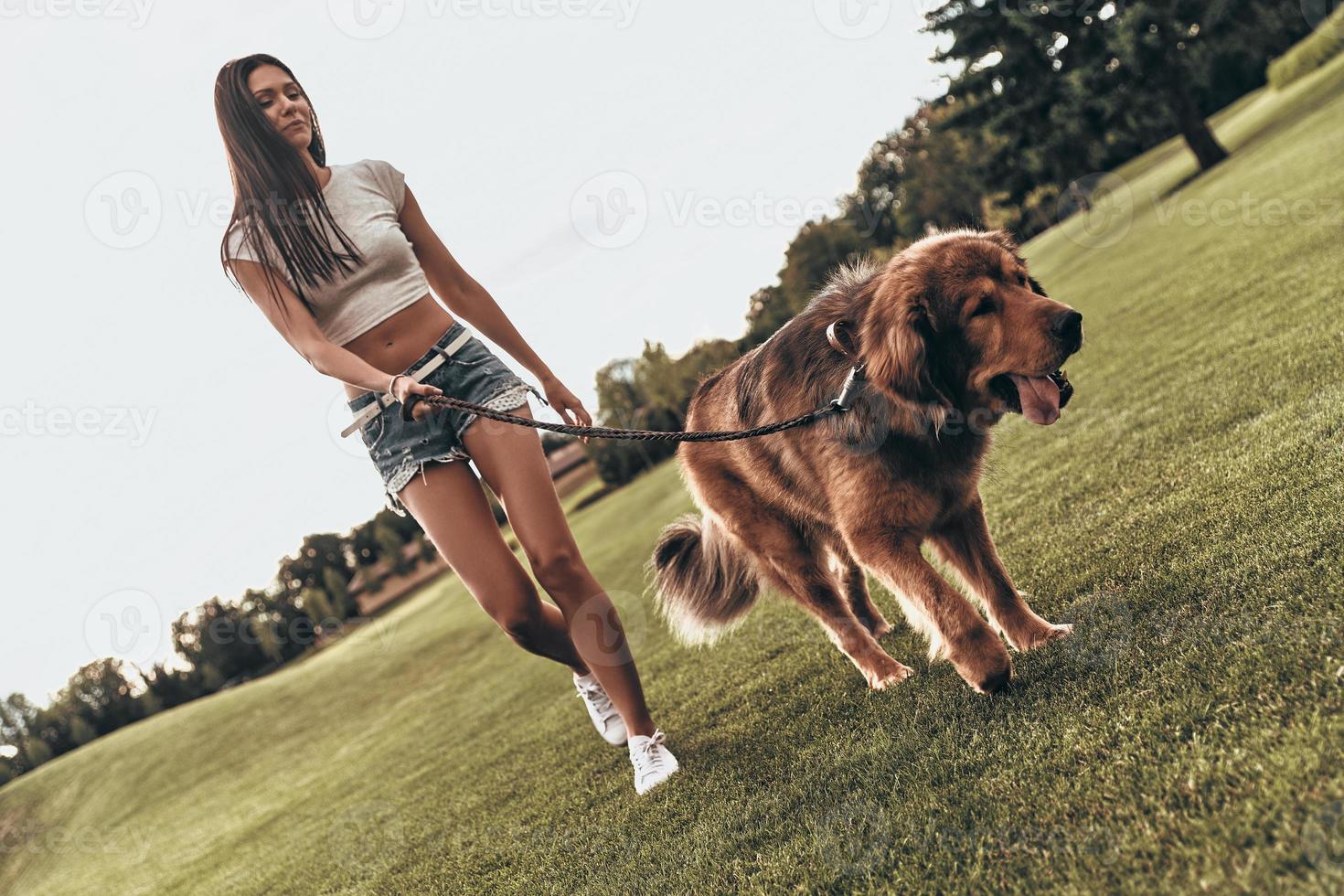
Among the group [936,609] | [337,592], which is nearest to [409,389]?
[936,609]

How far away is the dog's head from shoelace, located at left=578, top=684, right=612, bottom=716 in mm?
2130

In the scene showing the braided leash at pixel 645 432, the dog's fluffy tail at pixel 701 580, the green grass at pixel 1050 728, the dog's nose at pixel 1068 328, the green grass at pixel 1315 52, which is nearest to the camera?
the green grass at pixel 1050 728

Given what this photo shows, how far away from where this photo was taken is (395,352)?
3469 mm

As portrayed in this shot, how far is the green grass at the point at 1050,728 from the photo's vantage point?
191cm

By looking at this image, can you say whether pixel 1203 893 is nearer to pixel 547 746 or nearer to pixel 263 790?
pixel 547 746

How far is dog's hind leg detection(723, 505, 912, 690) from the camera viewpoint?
151 inches

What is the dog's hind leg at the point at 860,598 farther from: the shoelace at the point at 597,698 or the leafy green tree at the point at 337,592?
the leafy green tree at the point at 337,592

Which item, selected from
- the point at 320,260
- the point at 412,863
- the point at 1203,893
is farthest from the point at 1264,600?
the point at 412,863

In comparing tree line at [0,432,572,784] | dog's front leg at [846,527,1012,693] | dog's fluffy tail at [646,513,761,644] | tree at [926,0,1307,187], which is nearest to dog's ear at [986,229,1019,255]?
dog's front leg at [846,527,1012,693]

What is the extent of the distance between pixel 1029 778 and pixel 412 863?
3200mm

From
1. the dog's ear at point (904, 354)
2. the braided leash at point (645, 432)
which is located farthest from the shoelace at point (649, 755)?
the dog's ear at point (904, 354)

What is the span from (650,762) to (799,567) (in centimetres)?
111

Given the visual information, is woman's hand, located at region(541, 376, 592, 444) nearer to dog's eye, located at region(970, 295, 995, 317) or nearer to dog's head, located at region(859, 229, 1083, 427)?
dog's head, located at region(859, 229, 1083, 427)

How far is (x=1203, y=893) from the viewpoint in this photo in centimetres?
159
